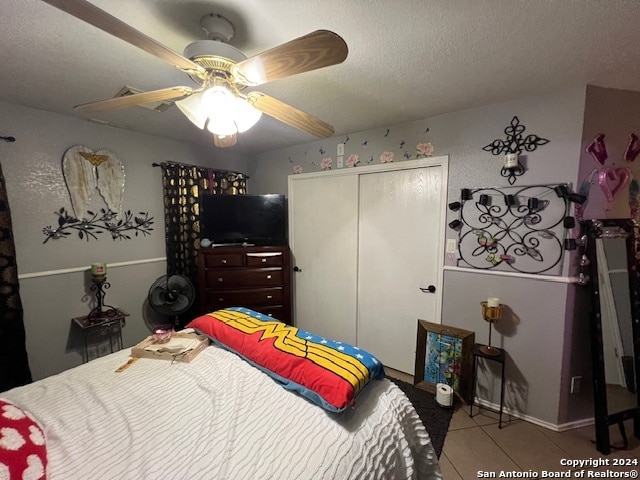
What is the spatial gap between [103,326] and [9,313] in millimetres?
614

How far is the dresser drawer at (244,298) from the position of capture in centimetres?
277

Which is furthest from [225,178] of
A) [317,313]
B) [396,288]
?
[396,288]

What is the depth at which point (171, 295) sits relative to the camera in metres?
2.65

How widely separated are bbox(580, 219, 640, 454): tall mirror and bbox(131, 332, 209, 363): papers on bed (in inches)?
99.4

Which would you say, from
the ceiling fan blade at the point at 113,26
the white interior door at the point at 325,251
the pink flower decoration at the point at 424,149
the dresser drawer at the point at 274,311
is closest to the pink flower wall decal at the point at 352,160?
the white interior door at the point at 325,251

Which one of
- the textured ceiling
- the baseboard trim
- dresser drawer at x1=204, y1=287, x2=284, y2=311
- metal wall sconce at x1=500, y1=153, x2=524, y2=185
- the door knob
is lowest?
the baseboard trim

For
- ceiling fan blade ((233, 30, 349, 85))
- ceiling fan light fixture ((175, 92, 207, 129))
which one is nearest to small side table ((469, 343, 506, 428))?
ceiling fan blade ((233, 30, 349, 85))

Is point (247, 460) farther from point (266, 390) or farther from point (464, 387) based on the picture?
point (464, 387)

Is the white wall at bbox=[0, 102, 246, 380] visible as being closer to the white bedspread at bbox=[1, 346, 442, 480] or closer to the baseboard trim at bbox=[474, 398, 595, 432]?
the white bedspread at bbox=[1, 346, 442, 480]

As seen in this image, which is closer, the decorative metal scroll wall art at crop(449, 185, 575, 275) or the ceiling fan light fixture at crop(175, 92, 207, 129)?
the ceiling fan light fixture at crop(175, 92, 207, 129)

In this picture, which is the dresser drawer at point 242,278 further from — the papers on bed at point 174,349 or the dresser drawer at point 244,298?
the papers on bed at point 174,349

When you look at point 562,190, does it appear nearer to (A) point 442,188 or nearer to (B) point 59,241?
(A) point 442,188

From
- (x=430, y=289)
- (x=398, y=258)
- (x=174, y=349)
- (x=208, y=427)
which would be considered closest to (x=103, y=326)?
(x=174, y=349)

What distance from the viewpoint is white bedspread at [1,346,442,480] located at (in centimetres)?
83
